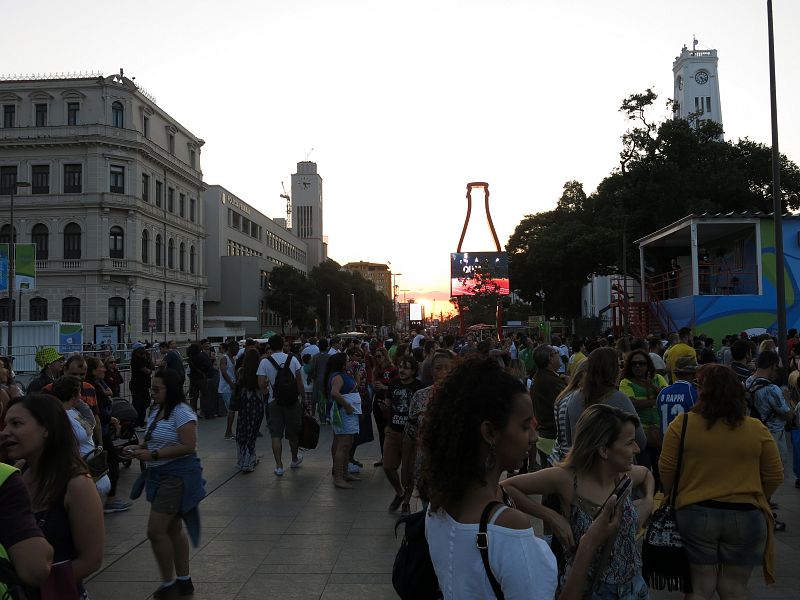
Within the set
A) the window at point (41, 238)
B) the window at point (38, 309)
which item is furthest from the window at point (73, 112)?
the window at point (38, 309)

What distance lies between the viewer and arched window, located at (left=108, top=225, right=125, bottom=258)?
175 feet

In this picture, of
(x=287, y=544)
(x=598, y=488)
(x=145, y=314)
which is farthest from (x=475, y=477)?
(x=145, y=314)

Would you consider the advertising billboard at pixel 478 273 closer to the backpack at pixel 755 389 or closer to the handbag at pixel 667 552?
the backpack at pixel 755 389

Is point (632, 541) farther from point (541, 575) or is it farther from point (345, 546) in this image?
point (345, 546)

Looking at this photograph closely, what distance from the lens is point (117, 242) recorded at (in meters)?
53.5

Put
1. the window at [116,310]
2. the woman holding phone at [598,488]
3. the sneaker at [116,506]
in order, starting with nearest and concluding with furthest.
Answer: the woman holding phone at [598,488], the sneaker at [116,506], the window at [116,310]

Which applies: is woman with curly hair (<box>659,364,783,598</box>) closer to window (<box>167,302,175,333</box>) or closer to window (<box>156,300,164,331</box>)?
window (<box>156,300,164,331</box>)

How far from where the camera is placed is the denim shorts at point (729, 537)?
405cm

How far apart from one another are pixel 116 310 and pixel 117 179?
9637mm

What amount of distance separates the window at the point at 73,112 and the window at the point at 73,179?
3.42m

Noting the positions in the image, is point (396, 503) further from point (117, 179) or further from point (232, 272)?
point (232, 272)

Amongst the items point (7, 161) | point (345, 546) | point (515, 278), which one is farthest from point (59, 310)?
point (345, 546)

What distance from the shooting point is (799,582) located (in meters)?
5.52

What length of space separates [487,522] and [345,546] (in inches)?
192
